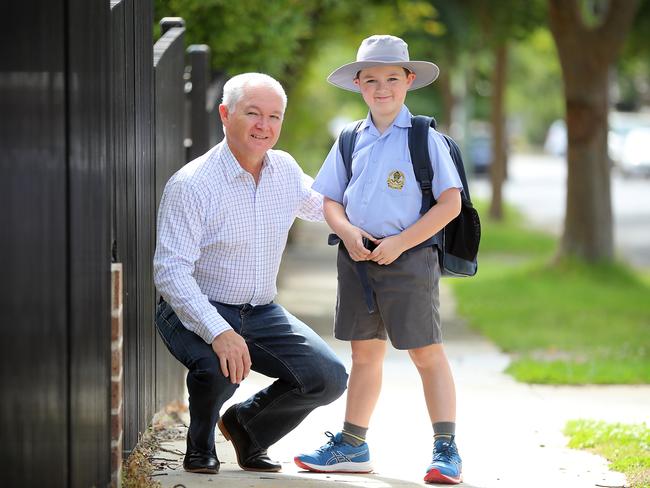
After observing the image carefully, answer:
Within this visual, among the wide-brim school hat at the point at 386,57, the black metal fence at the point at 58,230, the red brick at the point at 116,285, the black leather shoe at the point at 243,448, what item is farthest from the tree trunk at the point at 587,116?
the red brick at the point at 116,285

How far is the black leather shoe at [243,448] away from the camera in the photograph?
498 centimetres

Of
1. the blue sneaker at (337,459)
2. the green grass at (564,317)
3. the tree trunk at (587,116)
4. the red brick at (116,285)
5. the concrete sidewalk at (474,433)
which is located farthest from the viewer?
the tree trunk at (587,116)

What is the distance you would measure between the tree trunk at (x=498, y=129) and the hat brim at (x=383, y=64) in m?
17.4

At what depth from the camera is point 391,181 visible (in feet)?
16.0

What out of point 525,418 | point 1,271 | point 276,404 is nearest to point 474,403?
point 525,418

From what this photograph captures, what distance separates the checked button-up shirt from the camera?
4.52 metres

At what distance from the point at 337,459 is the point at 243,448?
0.41 m

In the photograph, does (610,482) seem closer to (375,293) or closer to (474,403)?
(375,293)

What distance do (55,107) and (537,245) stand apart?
673 inches

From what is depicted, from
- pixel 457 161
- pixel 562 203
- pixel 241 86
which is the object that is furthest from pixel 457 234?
pixel 562 203

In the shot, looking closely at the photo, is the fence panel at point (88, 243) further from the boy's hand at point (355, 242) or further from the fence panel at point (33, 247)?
the boy's hand at point (355, 242)

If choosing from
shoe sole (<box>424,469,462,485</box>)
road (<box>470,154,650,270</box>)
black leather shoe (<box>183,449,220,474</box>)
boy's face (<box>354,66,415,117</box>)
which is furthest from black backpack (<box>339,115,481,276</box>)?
road (<box>470,154,650,270</box>)

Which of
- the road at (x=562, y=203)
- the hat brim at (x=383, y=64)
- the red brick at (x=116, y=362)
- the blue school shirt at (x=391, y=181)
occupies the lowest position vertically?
the red brick at (x=116, y=362)

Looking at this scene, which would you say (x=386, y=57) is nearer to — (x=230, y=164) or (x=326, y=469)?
(x=230, y=164)
